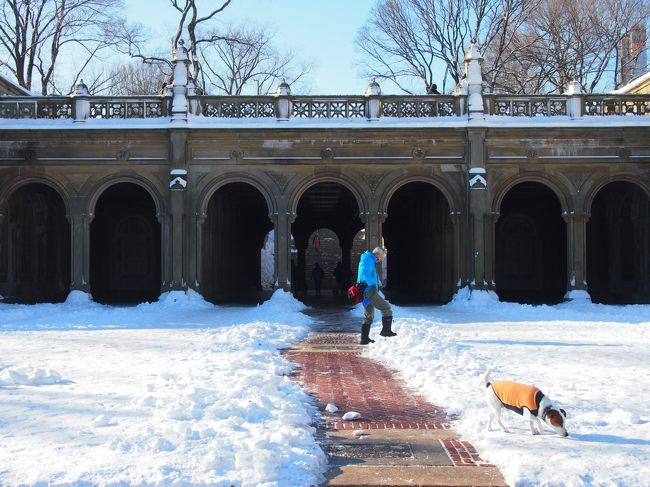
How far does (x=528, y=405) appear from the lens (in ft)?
18.1

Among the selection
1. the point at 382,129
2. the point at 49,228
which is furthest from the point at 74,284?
the point at 382,129

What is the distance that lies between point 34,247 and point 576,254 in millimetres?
17367

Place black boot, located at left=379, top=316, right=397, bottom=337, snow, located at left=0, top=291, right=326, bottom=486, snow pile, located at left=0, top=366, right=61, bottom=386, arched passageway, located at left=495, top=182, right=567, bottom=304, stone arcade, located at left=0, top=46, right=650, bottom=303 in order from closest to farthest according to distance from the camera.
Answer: snow, located at left=0, top=291, right=326, bottom=486
snow pile, located at left=0, top=366, right=61, bottom=386
black boot, located at left=379, top=316, right=397, bottom=337
stone arcade, located at left=0, top=46, right=650, bottom=303
arched passageway, located at left=495, top=182, right=567, bottom=304

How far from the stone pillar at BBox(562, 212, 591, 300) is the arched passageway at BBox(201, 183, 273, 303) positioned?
10476 millimetres

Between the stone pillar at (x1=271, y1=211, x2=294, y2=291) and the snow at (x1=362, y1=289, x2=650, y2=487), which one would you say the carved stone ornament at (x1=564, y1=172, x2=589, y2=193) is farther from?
the stone pillar at (x1=271, y1=211, x2=294, y2=291)

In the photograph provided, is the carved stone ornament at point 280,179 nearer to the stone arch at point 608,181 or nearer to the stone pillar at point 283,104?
the stone pillar at point 283,104

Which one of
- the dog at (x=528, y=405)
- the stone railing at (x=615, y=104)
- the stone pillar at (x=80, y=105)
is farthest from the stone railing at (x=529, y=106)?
the dog at (x=528, y=405)

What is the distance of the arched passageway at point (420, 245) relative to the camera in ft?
80.3

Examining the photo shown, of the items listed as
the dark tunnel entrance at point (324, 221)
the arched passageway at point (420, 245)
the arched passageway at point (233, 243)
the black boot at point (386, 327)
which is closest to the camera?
the black boot at point (386, 327)

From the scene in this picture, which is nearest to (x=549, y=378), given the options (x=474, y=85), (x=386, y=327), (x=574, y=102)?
(x=386, y=327)

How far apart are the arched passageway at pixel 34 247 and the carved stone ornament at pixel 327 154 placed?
959 cm

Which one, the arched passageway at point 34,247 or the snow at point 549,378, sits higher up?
the arched passageway at point 34,247

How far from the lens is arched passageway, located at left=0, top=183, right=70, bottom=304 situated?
23500 millimetres

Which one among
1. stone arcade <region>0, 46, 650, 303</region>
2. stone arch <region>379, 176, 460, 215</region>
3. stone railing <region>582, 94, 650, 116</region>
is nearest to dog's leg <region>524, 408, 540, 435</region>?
stone arcade <region>0, 46, 650, 303</region>
